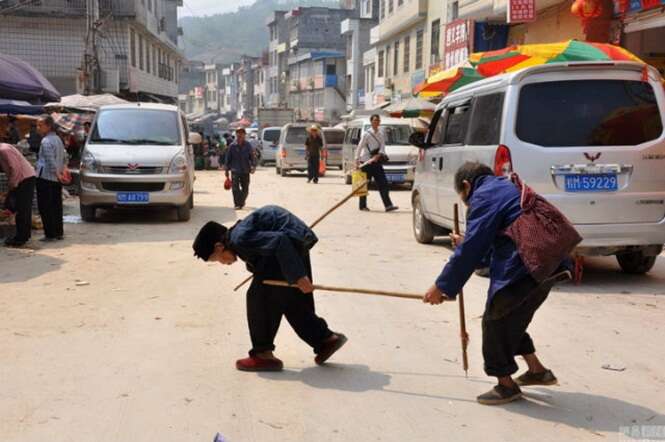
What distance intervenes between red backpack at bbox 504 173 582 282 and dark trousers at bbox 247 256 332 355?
143 cm

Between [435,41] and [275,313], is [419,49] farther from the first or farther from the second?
[275,313]

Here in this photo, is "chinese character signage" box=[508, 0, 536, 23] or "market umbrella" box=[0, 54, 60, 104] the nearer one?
"market umbrella" box=[0, 54, 60, 104]

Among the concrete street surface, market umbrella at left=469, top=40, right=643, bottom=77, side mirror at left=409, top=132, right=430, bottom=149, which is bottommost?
the concrete street surface

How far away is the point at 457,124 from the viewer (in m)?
8.68

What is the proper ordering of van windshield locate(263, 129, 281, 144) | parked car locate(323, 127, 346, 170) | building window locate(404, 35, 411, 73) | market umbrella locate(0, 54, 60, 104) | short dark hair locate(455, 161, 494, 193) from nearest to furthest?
short dark hair locate(455, 161, 494, 193), market umbrella locate(0, 54, 60, 104), parked car locate(323, 127, 346, 170), building window locate(404, 35, 411, 73), van windshield locate(263, 129, 281, 144)

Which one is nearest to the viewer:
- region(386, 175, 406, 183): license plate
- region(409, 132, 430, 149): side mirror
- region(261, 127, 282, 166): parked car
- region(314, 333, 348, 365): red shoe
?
region(314, 333, 348, 365): red shoe

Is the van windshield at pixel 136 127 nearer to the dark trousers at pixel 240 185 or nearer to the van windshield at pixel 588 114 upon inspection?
the dark trousers at pixel 240 185

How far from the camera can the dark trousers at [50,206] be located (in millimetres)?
10167

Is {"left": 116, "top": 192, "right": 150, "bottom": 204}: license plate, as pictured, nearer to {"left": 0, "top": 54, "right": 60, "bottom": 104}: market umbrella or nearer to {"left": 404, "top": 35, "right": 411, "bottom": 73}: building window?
{"left": 0, "top": 54, "right": 60, "bottom": 104}: market umbrella

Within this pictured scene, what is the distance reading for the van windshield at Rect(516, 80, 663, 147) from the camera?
7.02 meters

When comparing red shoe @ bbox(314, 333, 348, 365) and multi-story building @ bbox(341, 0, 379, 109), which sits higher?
multi-story building @ bbox(341, 0, 379, 109)

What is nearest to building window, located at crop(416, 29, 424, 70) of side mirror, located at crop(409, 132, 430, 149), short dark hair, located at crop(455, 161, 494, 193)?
side mirror, located at crop(409, 132, 430, 149)

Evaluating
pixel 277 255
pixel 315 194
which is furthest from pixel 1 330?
pixel 315 194

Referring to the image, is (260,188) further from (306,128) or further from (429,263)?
(429,263)
